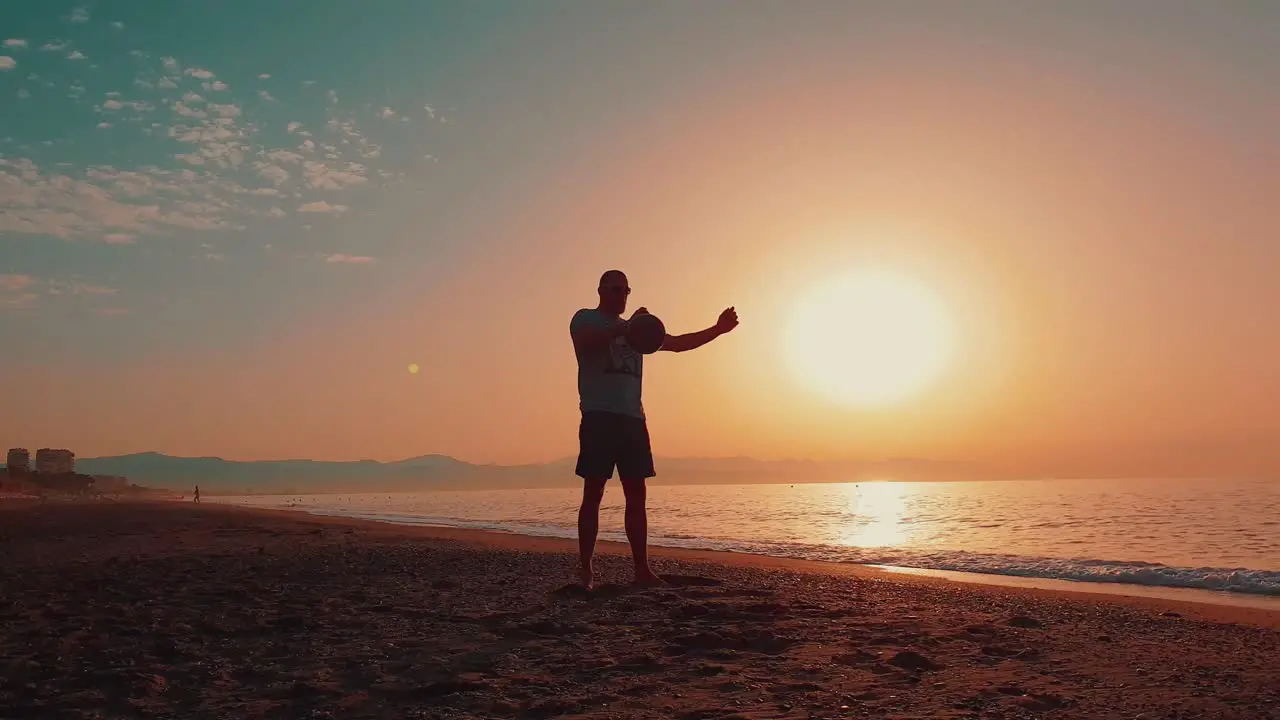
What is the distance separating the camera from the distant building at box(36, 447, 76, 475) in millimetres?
101062

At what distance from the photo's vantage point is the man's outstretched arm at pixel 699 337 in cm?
747

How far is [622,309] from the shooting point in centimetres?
750

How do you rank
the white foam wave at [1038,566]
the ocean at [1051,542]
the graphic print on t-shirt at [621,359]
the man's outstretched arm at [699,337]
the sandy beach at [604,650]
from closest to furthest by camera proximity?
the sandy beach at [604,650] → the graphic print on t-shirt at [621,359] → the man's outstretched arm at [699,337] → the white foam wave at [1038,566] → the ocean at [1051,542]

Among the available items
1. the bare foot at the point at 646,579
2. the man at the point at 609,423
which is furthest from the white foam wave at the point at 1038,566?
the man at the point at 609,423

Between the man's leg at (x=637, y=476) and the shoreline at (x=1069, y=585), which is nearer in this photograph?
the man's leg at (x=637, y=476)

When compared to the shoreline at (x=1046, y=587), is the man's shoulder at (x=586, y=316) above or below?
above

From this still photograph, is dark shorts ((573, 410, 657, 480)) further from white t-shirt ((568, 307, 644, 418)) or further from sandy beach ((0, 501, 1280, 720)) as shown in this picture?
sandy beach ((0, 501, 1280, 720))

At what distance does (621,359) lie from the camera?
23.5ft

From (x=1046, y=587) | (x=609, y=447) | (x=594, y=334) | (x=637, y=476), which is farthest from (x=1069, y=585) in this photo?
(x=594, y=334)

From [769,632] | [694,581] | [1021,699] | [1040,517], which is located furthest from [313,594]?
[1040,517]

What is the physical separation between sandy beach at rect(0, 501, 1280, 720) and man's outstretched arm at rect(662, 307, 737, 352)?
2.01 metres

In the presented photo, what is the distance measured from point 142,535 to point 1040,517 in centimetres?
2485

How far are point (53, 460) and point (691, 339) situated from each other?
387ft

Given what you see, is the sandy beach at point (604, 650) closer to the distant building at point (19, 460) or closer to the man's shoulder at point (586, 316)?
the man's shoulder at point (586, 316)
